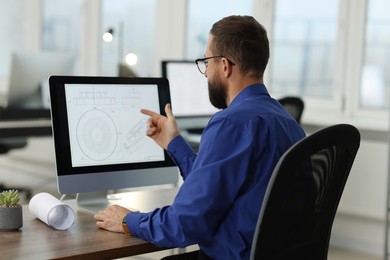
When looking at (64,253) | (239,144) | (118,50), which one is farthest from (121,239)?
(118,50)

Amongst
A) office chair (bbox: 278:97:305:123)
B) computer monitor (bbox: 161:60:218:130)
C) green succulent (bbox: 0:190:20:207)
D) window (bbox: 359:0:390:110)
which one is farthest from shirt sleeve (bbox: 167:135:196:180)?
window (bbox: 359:0:390:110)

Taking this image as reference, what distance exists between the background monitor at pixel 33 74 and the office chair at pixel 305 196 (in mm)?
3169

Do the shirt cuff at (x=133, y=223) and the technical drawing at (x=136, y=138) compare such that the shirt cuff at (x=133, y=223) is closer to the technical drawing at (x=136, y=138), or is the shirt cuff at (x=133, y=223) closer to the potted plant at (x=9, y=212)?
the potted plant at (x=9, y=212)

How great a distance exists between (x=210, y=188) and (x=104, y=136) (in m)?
0.70

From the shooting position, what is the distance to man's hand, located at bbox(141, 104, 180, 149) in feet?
7.21

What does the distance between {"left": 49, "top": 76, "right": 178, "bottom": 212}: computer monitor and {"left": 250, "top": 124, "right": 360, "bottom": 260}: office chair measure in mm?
805

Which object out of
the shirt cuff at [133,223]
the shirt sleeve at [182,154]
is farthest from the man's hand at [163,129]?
the shirt cuff at [133,223]

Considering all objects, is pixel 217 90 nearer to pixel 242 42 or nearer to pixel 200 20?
pixel 242 42

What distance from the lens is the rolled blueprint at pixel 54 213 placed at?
202cm

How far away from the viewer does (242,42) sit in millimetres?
1942

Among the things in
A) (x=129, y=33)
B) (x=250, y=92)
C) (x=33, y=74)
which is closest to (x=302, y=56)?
(x=129, y=33)

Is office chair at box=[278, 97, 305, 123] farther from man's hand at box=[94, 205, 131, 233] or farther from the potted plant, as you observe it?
the potted plant

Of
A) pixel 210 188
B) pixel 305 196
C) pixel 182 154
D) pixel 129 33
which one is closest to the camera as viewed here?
pixel 305 196

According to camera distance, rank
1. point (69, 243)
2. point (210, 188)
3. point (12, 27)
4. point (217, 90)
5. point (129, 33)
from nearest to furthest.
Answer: point (210, 188) < point (69, 243) < point (217, 90) < point (129, 33) < point (12, 27)
